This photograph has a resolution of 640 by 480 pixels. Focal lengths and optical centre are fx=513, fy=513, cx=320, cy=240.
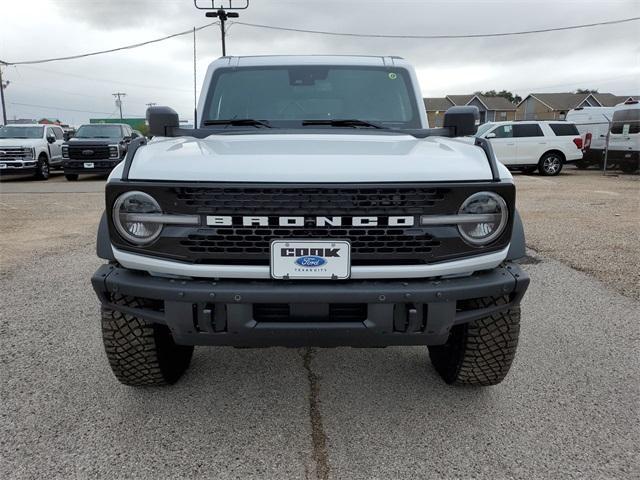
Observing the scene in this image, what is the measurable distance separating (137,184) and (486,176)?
1577mm

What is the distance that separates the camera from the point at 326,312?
2.27 metres

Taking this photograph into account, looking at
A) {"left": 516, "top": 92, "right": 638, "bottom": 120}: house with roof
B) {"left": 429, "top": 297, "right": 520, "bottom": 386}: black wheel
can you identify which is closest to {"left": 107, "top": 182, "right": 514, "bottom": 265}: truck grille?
{"left": 429, "top": 297, "right": 520, "bottom": 386}: black wheel

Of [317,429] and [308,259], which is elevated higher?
[308,259]

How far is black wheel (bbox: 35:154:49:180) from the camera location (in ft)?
55.5

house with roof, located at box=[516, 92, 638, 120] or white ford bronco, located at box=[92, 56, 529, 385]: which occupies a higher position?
house with roof, located at box=[516, 92, 638, 120]

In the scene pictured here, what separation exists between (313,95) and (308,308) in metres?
1.95

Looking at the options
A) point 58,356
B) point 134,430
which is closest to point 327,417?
point 134,430

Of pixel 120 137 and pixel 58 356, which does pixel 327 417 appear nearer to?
pixel 58 356

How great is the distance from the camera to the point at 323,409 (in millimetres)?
2781

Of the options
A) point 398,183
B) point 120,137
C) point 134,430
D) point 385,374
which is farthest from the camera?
point 120,137

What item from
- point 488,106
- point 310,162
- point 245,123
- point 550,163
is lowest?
point 550,163

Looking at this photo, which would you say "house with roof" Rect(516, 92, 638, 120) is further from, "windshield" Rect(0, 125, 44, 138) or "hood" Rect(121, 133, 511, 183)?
"hood" Rect(121, 133, 511, 183)

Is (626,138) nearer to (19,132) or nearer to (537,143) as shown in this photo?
(537,143)

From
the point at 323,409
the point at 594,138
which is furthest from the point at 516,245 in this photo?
the point at 594,138
